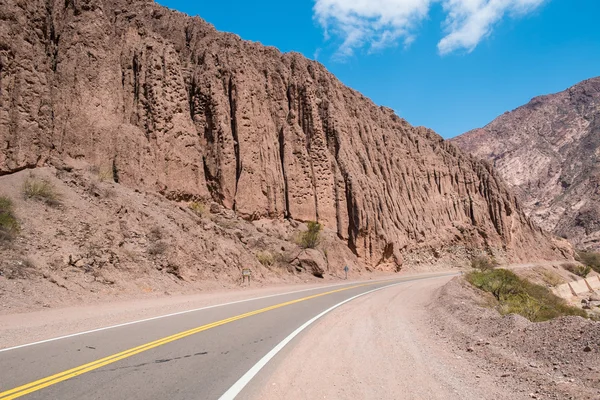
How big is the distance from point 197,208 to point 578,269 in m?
57.3

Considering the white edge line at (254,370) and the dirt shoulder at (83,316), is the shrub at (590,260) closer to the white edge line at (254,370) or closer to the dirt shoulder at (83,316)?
the dirt shoulder at (83,316)

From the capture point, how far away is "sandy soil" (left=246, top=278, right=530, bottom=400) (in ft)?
17.3

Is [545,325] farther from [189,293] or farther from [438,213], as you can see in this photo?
[438,213]

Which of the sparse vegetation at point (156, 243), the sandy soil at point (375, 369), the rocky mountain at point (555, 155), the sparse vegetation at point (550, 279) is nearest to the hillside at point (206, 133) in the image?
the sparse vegetation at point (156, 243)

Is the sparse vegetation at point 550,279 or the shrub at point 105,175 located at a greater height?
the shrub at point 105,175

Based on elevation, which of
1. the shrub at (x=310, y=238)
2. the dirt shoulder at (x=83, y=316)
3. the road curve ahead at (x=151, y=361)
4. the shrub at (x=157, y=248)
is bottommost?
the road curve ahead at (x=151, y=361)

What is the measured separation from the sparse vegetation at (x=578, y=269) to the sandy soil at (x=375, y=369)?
58.9m

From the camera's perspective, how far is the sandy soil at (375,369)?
527cm

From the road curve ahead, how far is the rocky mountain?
103 m

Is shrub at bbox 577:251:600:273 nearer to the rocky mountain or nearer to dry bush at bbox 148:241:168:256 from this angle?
the rocky mountain

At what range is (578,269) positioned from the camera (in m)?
58.9

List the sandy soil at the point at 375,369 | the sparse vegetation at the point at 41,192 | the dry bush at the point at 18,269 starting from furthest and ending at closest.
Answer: the sparse vegetation at the point at 41,192 < the dry bush at the point at 18,269 < the sandy soil at the point at 375,369

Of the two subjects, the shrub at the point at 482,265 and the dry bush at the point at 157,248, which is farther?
the shrub at the point at 482,265

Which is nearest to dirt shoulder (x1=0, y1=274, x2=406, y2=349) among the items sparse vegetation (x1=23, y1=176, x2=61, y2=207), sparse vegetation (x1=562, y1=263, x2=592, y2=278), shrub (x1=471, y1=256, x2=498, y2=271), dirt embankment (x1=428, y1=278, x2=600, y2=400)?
sparse vegetation (x1=23, y1=176, x2=61, y2=207)
